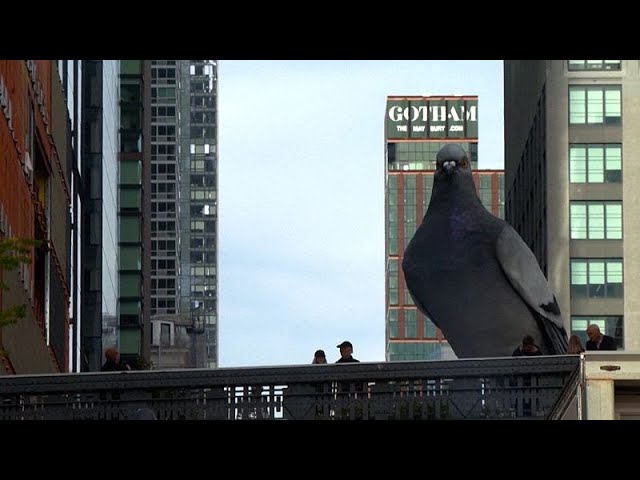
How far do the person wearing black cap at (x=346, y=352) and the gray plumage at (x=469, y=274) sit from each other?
14.6 feet

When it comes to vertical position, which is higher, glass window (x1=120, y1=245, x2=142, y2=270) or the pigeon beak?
the pigeon beak

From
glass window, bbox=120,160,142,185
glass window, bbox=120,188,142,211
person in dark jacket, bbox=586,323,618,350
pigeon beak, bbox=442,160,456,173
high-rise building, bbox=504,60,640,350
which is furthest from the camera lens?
glass window, bbox=120,160,142,185

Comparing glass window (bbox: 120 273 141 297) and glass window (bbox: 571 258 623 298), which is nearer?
glass window (bbox: 571 258 623 298)

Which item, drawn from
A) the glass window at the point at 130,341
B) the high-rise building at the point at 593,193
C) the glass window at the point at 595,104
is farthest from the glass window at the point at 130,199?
the glass window at the point at 595,104

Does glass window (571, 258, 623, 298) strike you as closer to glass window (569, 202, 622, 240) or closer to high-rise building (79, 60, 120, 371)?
glass window (569, 202, 622, 240)

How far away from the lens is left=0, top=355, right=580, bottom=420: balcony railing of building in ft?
96.2

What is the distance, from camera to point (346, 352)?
28562mm

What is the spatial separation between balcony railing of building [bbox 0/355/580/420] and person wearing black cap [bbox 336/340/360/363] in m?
0.21

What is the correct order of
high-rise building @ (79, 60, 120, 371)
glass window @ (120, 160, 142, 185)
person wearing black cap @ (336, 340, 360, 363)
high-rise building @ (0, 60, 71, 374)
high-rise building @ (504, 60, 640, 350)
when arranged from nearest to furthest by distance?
1. person wearing black cap @ (336, 340, 360, 363)
2. high-rise building @ (0, 60, 71, 374)
3. high-rise building @ (79, 60, 120, 371)
4. high-rise building @ (504, 60, 640, 350)
5. glass window @ (120, 160, 142, 185)

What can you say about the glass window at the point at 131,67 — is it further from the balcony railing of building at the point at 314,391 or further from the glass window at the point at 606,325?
the balcony railing of building at the point at 314,391

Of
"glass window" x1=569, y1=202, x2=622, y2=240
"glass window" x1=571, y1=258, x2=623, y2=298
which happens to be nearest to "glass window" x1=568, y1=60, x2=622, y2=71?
"glass window" x1=569, y1=202, x2=622, y2=240

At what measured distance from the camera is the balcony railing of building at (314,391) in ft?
96.2
